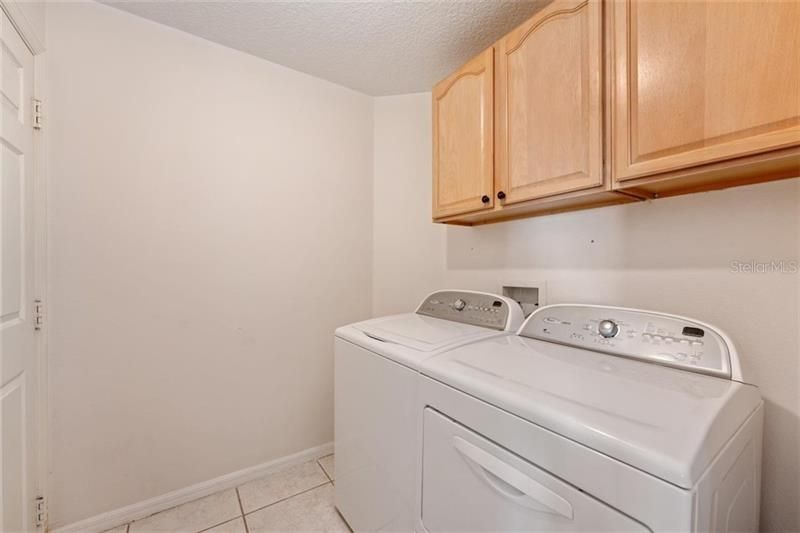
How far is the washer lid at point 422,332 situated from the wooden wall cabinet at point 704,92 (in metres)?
0.75

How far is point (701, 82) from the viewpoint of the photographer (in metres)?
0.85

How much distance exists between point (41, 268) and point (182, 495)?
1.26m

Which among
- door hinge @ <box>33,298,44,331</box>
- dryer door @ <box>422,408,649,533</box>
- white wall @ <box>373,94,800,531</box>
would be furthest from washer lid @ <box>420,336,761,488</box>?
door hinge @ <box>33,298,44,331</box>

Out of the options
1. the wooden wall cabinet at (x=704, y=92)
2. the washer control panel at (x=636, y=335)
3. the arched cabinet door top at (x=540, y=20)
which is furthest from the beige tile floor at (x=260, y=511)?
the arched cabinet door top at (x=540, y=20)

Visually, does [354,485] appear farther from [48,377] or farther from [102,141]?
[102,141]

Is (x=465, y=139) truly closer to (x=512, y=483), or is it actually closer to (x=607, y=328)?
(x=607, y=328)

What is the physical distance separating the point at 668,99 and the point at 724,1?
22 centimetres

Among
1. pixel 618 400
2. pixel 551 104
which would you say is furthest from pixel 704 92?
pixel 618 400

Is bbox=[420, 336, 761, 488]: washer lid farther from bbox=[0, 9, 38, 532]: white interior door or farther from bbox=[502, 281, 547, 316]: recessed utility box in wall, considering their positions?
bbox=[0, 9, 38, 532]: white interior door

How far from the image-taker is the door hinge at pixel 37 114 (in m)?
1.35

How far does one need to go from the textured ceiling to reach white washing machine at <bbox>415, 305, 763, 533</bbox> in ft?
4.52

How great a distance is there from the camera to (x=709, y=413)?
65 cm

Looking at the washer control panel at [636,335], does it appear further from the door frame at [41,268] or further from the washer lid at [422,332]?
the door frame at [41,268]

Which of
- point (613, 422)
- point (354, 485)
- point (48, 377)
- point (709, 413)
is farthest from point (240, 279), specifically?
point (709, 413)
